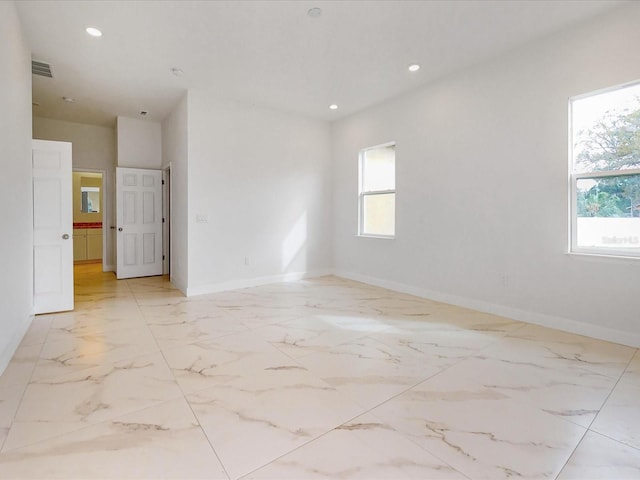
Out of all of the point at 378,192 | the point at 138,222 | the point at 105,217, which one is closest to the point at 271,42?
the point at 378,192

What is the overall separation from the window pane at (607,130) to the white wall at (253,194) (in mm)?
3889

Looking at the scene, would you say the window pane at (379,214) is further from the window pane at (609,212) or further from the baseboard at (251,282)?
the window pane at (609,212)

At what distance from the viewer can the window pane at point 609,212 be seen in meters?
2.93

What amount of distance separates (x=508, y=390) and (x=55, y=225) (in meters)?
4.78

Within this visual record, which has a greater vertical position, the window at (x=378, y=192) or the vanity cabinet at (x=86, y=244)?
the window at (x=378, y=192)

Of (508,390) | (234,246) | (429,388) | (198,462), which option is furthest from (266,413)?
(234,246)

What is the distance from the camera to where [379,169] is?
5.51m

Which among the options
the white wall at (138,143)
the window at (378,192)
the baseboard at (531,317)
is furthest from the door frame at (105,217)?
the baseboard at (531,317)

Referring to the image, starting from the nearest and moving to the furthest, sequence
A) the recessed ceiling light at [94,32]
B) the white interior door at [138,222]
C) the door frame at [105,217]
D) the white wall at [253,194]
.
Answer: the recessed ceiling light at [94,32] < the white wall at [253,194] < the white interior door at [138,222] < the door frame at [105,217]

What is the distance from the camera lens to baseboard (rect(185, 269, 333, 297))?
4.87 m

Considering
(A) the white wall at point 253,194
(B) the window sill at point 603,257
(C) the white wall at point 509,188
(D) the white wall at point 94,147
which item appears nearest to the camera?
(B) the window sill at point 603,257

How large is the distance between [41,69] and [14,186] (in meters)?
2.22

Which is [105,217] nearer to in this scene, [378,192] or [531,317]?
[378,192]

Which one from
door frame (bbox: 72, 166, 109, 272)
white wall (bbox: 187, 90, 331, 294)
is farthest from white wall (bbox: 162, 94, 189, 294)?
door frame (bbox: 72, 166, 109, 272)
